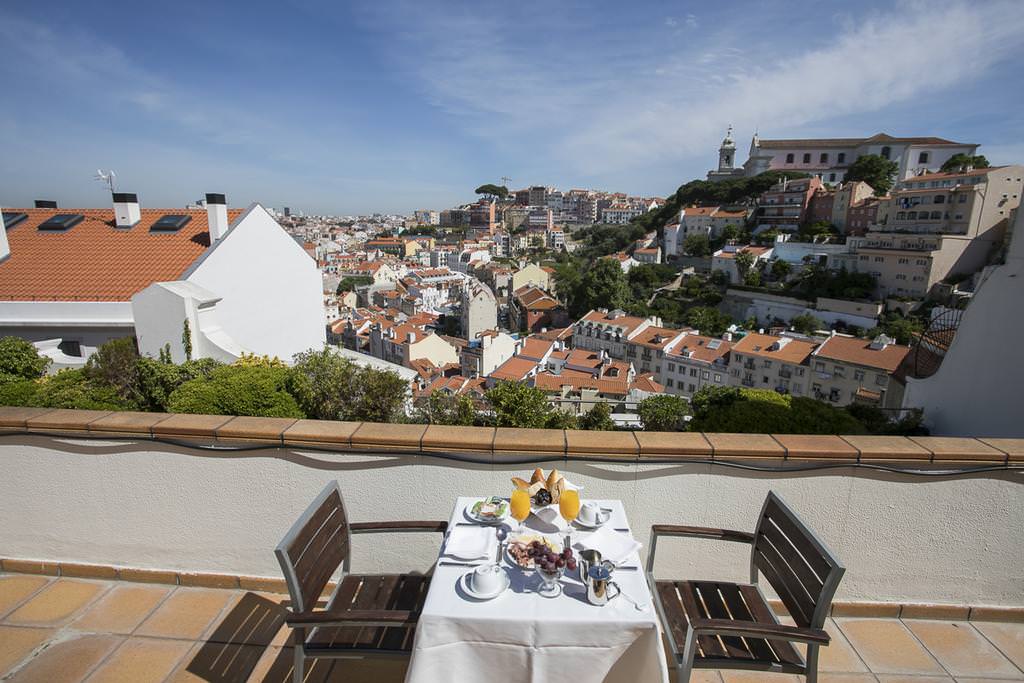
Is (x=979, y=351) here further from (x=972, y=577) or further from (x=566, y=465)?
(x=566, y=465)

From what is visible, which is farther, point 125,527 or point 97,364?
point 97,364

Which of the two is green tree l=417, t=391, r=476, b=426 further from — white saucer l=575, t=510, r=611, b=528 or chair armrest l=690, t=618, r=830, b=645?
chair armrest l=690, t=618, r=830, b=645

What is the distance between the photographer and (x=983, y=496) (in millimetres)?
2236

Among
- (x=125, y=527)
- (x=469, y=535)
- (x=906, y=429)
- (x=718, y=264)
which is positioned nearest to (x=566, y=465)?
(x=469, y=535)

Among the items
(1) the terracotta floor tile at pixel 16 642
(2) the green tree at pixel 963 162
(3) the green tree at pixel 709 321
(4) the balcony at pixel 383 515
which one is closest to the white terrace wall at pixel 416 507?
(4) the balcony at pixel 383 515

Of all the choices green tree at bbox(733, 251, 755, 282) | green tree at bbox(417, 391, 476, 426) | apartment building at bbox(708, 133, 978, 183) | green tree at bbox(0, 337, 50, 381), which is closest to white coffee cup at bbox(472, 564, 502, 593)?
green tree at bbox(417, 391, 476, 426)

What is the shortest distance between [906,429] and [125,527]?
658 cm

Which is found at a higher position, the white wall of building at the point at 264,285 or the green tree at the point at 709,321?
the white wall of building at the point at 264,285

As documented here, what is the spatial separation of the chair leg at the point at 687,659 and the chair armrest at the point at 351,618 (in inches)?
34.6

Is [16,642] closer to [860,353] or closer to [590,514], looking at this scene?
[590,514]

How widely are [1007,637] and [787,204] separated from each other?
68337mm

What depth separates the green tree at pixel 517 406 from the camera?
3803 mm

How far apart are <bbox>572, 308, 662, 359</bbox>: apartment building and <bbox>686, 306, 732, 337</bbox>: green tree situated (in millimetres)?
4792

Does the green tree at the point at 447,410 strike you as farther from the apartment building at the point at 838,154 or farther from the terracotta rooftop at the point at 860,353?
the apartment building at the point at 838,154
